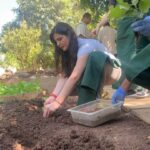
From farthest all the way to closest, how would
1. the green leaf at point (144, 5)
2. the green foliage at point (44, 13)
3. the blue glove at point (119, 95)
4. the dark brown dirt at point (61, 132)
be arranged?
the green foliage at point (44, 13) → the blue glove at point (119, 95) → the dark brown dirt at point (61, 132) → the green leaf at point (144, 5)

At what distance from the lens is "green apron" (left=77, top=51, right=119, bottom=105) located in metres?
3.89

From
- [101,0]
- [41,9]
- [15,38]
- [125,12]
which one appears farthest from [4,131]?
[41,9]

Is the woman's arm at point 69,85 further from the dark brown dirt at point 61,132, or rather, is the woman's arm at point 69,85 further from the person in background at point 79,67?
the dark brown dirt at point 61,132

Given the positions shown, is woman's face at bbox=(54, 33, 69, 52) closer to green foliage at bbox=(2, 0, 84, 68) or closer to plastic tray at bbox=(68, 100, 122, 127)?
plastic tray at bbox=(68, 100, 122, 127)

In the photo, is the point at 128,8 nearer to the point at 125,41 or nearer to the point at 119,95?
the point at 119,95

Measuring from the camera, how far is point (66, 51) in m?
4.14

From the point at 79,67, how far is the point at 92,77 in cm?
14

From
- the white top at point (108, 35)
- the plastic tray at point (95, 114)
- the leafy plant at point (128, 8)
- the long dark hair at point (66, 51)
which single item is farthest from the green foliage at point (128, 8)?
the white top at point (108, 35)

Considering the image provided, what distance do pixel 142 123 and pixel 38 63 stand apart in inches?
359

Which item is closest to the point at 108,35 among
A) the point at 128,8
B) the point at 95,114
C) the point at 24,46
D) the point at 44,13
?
the point at 95,114

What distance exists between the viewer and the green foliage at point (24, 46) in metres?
12.0

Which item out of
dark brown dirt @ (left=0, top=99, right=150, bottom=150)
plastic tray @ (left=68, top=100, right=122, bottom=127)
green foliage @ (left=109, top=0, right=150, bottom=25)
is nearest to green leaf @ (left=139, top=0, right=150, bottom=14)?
green foliage @ (left=109, top=0, right=150, bottom=25)

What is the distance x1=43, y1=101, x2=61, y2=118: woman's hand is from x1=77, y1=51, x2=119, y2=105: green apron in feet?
0.87

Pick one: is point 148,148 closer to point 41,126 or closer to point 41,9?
point 41,126
